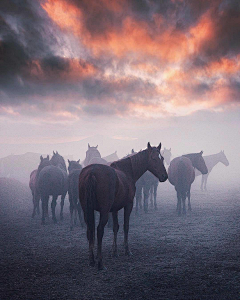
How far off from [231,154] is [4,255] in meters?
127

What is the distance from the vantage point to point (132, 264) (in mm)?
5582

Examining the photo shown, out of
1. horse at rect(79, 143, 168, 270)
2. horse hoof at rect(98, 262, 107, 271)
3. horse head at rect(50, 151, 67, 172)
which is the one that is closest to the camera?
horse hoof at rect(98, 262, 107, 271)

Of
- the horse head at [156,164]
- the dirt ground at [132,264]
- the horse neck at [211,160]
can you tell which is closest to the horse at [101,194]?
the dirt ground at [132,264]

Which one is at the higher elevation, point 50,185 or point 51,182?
point 51,182

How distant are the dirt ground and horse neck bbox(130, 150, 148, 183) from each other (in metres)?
2.41

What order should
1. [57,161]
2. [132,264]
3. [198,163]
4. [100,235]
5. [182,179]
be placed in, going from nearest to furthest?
[100,235] → [132,264] → [182,179] → [198,163] → [57,161]

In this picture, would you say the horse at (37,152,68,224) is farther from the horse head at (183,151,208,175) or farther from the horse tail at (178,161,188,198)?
the horse head at (183,151,208,175)

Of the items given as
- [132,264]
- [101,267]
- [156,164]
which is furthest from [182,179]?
[101,267]

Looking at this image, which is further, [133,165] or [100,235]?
[133,165]

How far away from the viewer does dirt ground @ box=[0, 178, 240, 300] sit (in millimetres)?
4199

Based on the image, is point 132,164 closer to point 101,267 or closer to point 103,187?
point 103,187

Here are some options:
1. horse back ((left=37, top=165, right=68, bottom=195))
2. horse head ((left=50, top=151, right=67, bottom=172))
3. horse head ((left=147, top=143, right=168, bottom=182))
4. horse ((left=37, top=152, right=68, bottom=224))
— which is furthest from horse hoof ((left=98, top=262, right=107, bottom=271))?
horse head ((left=50, top=151, right=67, bottom=172))

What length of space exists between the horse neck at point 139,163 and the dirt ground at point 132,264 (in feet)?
7.89

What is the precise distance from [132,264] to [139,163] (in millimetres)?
2967
